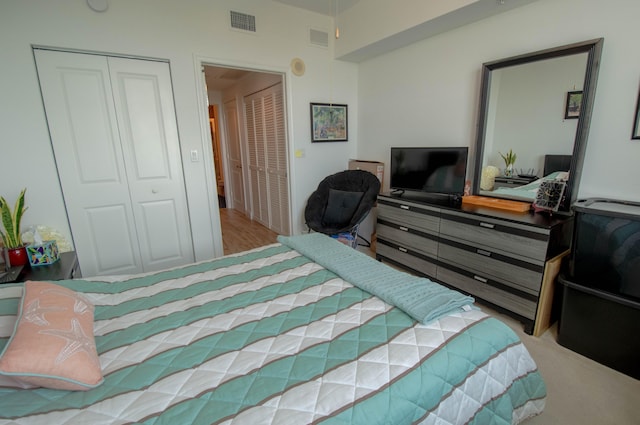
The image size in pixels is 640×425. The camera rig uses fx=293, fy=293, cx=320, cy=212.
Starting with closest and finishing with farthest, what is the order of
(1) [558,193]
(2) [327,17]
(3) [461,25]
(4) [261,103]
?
(1) [558,193], (3) [461,25], (2) [327,17], (4) [261,103]

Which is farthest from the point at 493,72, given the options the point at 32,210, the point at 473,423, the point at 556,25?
the point at 32,210

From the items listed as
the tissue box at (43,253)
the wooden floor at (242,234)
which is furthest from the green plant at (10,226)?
the wooden floor at (242,234)

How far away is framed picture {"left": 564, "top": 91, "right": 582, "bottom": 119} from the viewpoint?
79.2 inches

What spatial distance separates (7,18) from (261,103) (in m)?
2.55

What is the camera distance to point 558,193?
210cm

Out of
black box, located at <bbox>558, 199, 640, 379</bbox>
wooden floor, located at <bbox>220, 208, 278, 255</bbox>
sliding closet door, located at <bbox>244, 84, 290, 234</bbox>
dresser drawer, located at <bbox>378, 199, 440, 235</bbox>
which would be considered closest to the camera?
black box, located at <bbox>558, 199, 640, 379</bbox>

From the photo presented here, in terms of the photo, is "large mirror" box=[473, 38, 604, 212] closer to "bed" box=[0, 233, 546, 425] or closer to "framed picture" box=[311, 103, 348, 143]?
"bed" box=[0, 233, 546, 425]

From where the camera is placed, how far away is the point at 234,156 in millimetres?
5797

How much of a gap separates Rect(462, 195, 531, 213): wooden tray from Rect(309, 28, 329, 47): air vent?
2.45 m

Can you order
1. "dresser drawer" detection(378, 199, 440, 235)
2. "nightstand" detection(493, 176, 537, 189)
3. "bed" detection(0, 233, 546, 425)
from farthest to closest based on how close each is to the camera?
"dresser drawer" detection(378, 199, 440, 235)
"nightstand" detection(493, 176, 537, 189)
"bed" detection(0, 233, 546, 425)

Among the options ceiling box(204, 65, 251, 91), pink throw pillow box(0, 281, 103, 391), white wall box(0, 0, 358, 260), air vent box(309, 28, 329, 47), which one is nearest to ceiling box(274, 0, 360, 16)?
white wall box(0, 0, 358, 260)

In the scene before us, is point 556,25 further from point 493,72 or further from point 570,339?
point 570,339

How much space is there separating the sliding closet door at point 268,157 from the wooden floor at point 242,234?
158mm

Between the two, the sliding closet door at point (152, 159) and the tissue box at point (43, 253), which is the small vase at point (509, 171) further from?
the tissue box at point (43, 253)
